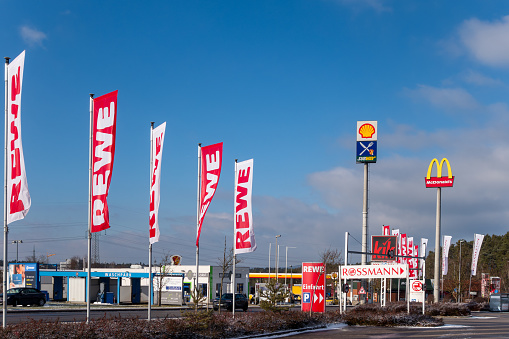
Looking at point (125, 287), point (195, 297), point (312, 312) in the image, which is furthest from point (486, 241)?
point (195, 297)

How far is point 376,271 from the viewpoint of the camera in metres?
33.5

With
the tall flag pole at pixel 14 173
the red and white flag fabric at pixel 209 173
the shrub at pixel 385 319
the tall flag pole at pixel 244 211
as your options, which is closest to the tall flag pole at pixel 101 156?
the tall flag pole at pixel 14 173

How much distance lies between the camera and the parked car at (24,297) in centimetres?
4578

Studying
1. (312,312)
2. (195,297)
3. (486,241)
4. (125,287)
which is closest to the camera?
(195,297)

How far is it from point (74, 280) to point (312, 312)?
39998mm

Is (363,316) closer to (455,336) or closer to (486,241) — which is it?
(455,336)

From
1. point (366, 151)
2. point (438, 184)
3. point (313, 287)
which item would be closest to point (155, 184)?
point (313, 287)

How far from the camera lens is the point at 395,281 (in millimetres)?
99625

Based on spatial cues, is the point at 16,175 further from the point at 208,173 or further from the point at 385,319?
the point at 385,319

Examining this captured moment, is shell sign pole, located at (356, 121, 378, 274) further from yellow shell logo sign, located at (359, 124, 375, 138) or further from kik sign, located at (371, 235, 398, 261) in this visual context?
kik sign, located at (371, 235, 398, 261)

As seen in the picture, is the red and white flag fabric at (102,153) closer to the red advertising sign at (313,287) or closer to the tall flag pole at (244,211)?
the tall flag pole at (244,211)

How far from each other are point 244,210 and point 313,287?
25.4 feet

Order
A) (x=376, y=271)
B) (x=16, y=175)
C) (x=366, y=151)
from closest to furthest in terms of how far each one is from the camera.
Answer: (x=16, y=175) → (x=376, y=271) → (x=366, y=151)

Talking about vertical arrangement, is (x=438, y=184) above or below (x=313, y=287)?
above
